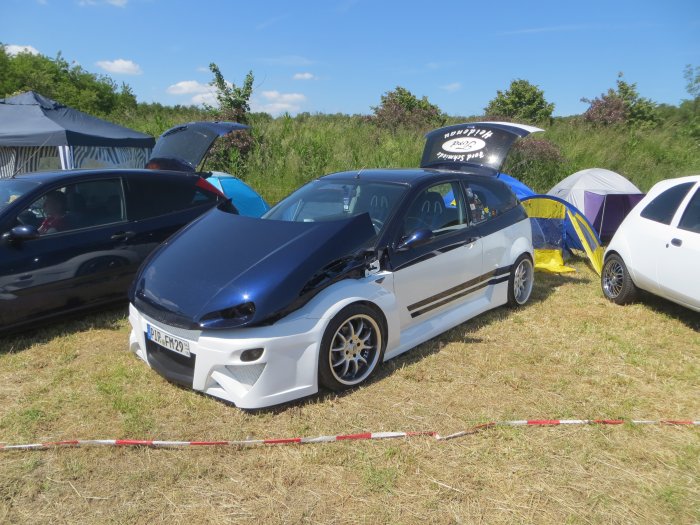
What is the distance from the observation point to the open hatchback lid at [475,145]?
632 centimetres

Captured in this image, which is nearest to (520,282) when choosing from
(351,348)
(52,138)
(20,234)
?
(351,348)

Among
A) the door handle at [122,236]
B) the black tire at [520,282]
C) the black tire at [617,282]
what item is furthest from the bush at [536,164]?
the door handle at [122,236]

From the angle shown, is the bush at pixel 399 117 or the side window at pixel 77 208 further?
the bush at pixel 399 117

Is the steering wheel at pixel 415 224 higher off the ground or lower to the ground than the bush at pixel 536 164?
lower

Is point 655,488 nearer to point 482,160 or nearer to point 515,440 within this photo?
point 515,440

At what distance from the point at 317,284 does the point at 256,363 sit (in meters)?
0.65

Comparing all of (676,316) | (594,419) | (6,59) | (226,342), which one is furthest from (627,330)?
(6,59)

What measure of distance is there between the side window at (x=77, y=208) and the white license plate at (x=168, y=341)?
6.10ft

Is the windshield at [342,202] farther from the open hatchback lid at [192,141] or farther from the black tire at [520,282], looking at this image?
the open hatchback lid at [192,141]

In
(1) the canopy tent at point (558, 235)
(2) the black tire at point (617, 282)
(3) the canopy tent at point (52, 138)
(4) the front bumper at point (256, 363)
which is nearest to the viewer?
(4) the front bumper at point (256, 363)

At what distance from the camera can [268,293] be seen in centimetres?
314

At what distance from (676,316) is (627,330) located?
86cm

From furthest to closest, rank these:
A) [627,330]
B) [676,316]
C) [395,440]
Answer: [676,316] < [627,330] < [395,440]

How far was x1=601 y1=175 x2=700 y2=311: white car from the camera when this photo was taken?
4.70 m
